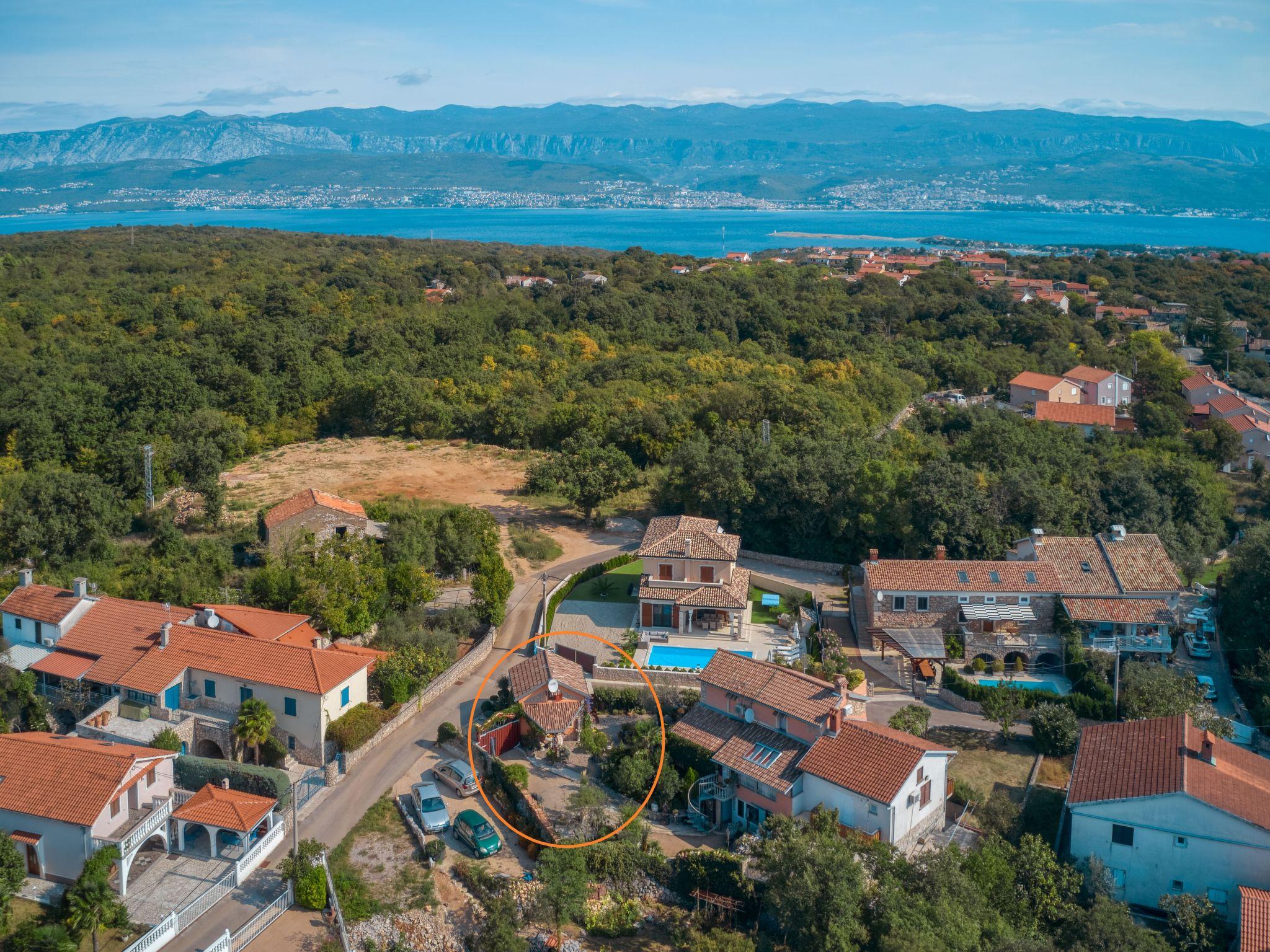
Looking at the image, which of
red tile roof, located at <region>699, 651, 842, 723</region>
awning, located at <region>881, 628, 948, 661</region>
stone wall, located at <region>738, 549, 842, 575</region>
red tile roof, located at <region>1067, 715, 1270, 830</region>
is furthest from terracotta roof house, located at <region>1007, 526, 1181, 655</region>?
red tile roof, located at <region>699, 651, 842, 723</region>

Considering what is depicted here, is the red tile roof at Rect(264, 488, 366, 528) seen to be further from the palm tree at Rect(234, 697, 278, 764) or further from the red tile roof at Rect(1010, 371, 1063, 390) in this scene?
the red tile roof at Rect(1010, 371, 1063, 390)

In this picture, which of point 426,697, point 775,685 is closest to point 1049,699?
point 775,685

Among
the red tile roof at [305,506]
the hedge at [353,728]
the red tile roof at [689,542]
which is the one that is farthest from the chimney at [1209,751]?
the red tile roof at [305,506]

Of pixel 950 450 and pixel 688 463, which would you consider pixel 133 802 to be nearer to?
pixel 688 463

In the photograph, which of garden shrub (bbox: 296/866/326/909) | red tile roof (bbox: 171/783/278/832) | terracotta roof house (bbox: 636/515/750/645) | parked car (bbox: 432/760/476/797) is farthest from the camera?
terracotta roof house (bbox: 636/515/750/645)

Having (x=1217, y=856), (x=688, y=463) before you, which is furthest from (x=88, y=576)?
(x=1217, y=856)
